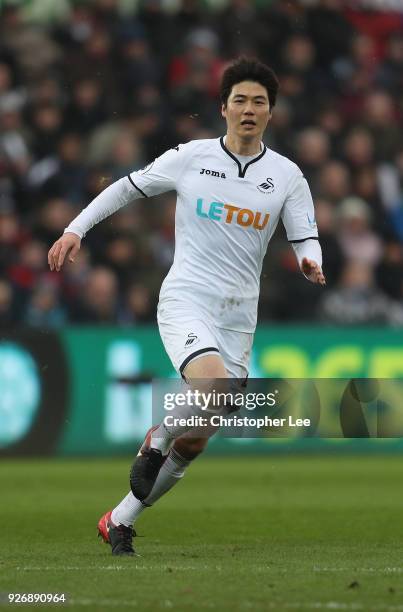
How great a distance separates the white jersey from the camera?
723 cm

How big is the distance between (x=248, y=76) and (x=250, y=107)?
18 centimetres

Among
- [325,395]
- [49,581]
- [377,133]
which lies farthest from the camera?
[377,133]

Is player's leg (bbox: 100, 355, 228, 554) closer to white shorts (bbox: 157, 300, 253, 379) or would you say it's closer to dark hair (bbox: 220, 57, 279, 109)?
A: white shorts (bbox: 157, 300, 253, 379)

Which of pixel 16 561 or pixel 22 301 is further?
pixel 22 301

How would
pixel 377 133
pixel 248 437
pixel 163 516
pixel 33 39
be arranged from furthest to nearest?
pixel 377 133 < pixel 33 39 < pixel 248 437 < pixel 163 516

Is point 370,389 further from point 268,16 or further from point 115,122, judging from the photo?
point 268,16

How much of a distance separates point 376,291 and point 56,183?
11.7 ft

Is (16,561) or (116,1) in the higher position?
(116,1)

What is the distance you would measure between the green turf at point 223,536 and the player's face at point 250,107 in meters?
2.19

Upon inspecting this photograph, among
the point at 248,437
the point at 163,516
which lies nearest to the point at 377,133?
the point at 248,437

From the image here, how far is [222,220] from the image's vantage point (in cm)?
726

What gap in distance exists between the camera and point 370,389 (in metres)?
13.3

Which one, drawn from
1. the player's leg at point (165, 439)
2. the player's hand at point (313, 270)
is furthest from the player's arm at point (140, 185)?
the player's leg at point (165, 439)

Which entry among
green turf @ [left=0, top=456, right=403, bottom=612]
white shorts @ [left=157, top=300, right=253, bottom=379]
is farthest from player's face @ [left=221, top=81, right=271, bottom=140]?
green turf @ [left=0, top=456, right=403, bottom=612]
